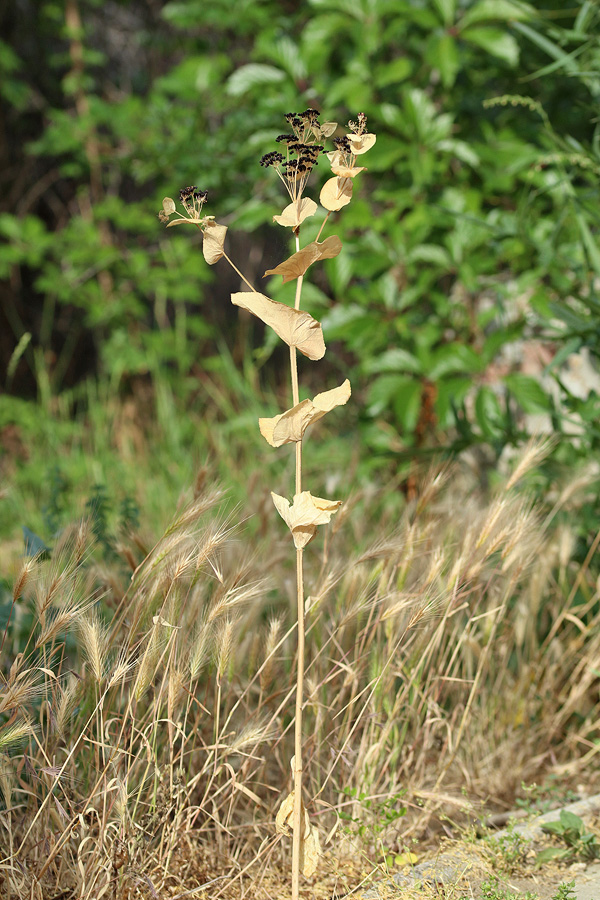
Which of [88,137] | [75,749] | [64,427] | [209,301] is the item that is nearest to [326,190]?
[75,749]

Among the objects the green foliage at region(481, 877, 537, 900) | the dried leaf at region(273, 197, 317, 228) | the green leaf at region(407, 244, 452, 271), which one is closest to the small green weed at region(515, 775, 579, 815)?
the green foliage at region(481, 877, 537, 900)

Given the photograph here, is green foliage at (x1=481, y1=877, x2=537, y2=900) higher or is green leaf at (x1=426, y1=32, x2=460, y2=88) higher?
green leaf at (x1=426, y1=32, x2=460, y2=88)

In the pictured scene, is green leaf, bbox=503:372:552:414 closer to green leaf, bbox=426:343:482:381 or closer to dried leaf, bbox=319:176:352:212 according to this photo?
green leaf, bbox=426:343:482:381

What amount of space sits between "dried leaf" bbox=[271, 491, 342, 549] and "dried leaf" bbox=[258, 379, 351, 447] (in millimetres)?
68

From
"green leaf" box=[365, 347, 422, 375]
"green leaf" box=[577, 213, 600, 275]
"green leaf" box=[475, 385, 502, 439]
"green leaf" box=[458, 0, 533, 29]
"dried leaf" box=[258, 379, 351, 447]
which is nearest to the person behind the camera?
"dried leaf" box=[258, 379, 351, 447]

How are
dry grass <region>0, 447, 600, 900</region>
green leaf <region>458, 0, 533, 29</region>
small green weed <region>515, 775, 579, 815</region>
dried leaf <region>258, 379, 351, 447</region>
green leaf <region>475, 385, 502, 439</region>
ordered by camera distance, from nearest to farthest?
dried leaf <region>258, 379, 351, 447</region>
dry grass <region>0, 447, 600, 900</region>
small green weed <region>515, 775, 579, 815</region>
green leaf <region>475, 385, 502, 439</region>
green leaf <region>458, 0, 533, 29</region>

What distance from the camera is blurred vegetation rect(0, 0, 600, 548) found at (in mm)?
1882

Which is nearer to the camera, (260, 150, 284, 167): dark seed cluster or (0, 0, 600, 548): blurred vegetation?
(260, 150, 284, 167): dark seed cluster

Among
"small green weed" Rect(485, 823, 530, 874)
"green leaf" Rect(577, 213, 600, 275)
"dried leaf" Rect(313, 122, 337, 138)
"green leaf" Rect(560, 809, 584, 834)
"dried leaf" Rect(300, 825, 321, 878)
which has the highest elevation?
"dried leaf" Rect(313, 122, 337, 138)

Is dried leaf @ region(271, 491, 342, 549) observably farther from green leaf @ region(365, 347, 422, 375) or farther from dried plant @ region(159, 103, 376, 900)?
green leaf @ region(365, 347, 422, 375)

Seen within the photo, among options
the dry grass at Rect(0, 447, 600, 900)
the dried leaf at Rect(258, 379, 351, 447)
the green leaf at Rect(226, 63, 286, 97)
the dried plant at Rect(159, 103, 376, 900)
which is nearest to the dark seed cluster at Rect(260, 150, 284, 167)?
the dried plant at Rect(159, 103, 376, 900)

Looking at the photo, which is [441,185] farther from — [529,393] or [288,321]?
[288,321]

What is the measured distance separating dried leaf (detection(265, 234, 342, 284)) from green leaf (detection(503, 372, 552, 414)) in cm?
120

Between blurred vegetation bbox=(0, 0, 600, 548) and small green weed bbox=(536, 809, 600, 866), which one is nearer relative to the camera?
small green weed bbox=(536, 809, 600, 866)
